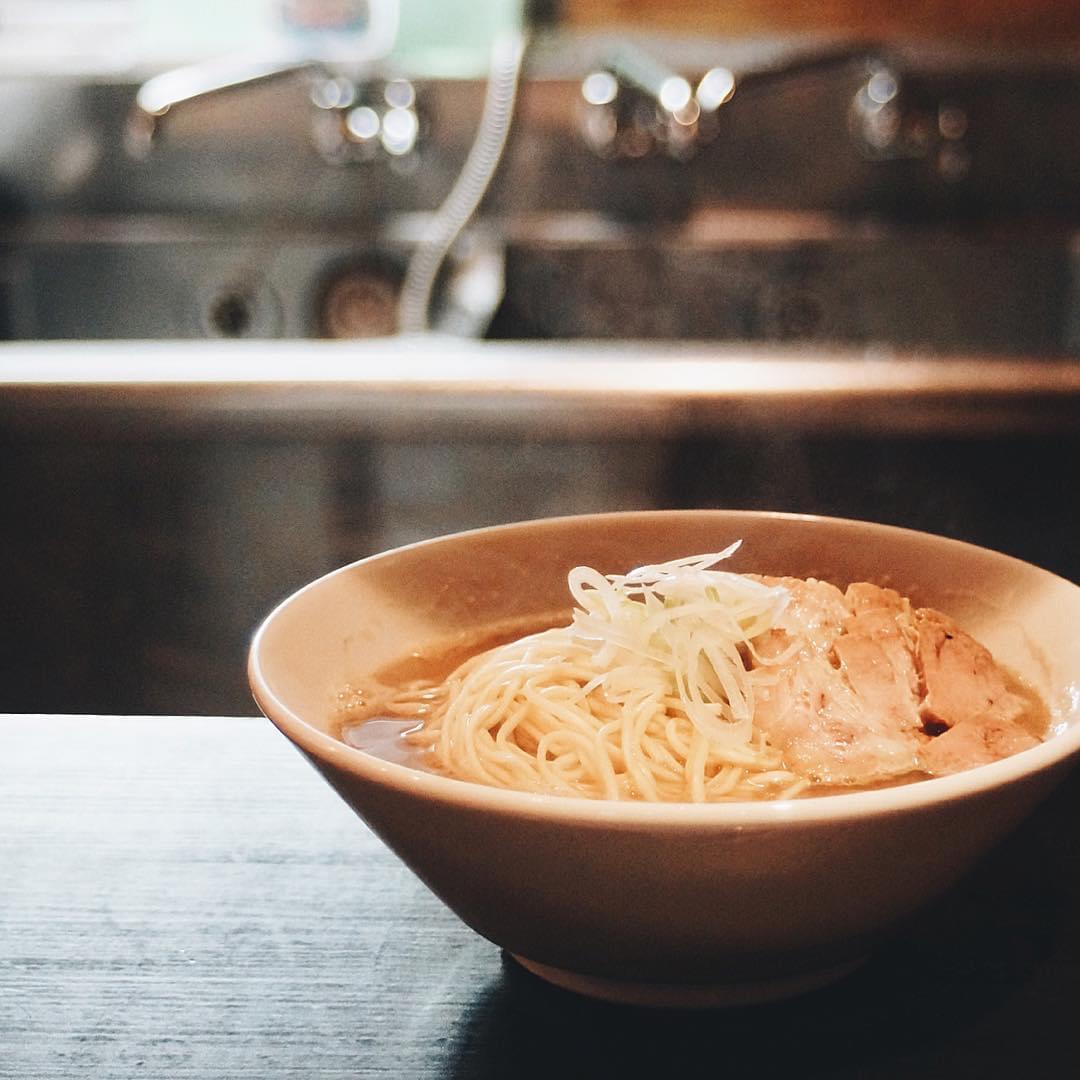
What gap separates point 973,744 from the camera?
0.82 meters

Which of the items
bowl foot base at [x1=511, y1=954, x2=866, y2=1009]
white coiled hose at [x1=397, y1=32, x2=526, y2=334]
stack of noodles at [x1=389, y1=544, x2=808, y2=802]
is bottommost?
bowl foot base at [x1=511, y1=954, x2=866, y2=1009]

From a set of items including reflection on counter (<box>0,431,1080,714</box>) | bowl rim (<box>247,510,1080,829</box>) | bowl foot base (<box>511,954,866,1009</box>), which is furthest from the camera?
reflection on counter (<box>0,431,1080,714</box>)

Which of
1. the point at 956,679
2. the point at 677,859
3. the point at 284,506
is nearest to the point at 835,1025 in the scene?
the point at 677,859

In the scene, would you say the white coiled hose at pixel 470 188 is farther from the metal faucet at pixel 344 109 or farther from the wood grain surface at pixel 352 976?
the wood grain surface at pixel 352 976

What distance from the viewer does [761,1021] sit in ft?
2.24

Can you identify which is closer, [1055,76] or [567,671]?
[567,671]

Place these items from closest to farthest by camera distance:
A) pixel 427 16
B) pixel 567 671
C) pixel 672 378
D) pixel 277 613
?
1. pixel 277 613
2. pixel 567 671
3. pixel 672 378
4. pixel 427 16

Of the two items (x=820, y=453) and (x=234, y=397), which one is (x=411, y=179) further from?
(x=820, y=453)

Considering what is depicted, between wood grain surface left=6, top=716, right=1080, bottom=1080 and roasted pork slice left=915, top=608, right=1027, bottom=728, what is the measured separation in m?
0.10

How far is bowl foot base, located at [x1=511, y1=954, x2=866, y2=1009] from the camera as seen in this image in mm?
679

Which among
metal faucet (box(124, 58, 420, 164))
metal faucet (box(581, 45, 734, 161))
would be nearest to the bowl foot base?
metal faucet (box(581, 45, 734, 161))

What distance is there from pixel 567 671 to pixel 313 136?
263 cm

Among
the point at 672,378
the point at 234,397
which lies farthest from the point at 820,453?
the point at 234,397

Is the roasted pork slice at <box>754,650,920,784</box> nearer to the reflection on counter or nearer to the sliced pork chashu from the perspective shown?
the sliced pork chashu
